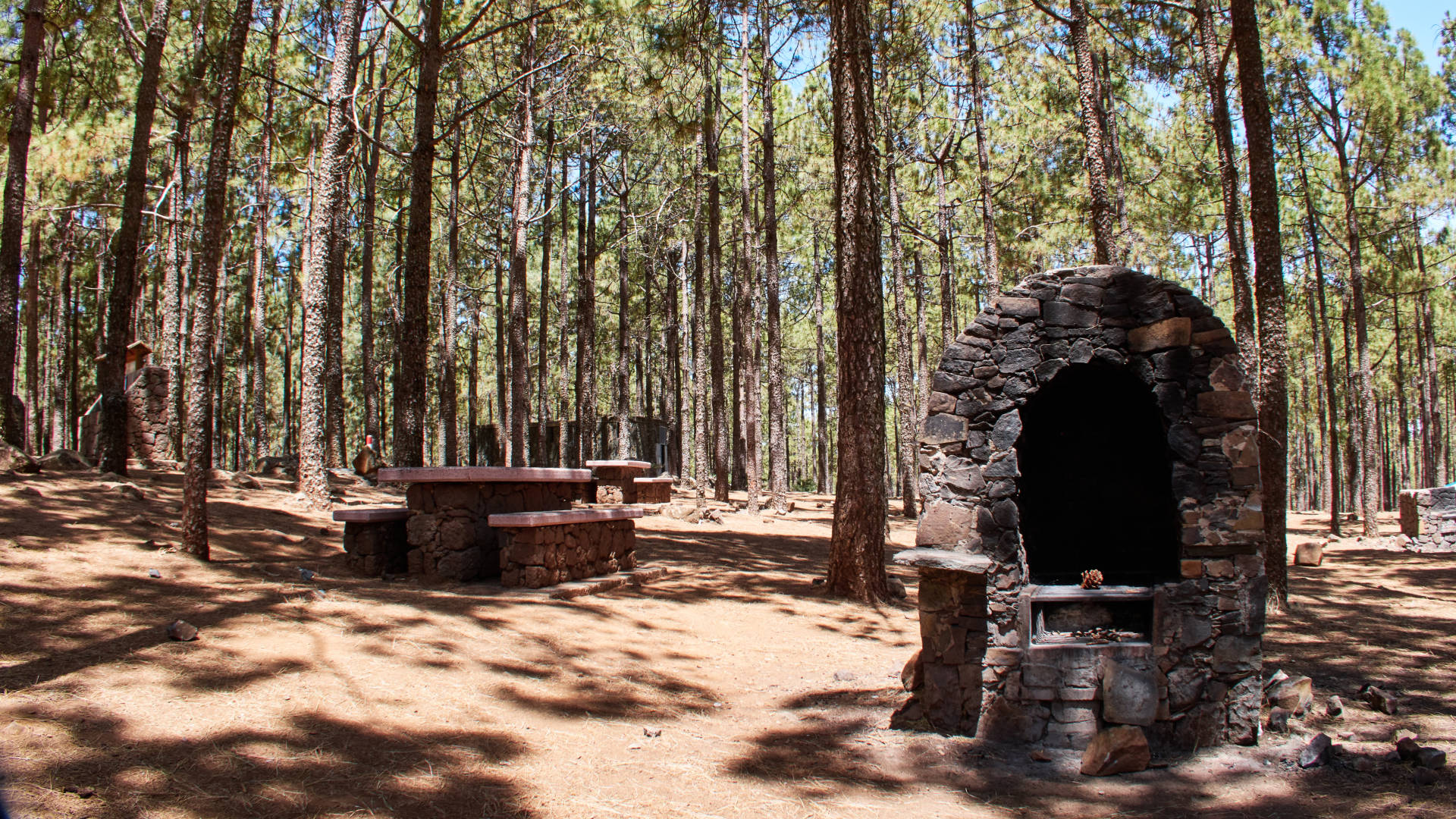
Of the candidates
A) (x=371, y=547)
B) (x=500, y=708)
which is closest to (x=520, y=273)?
(x=371, y=547)

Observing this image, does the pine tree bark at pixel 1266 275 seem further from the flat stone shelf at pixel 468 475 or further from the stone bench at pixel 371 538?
the stone bench at pixel 371 538

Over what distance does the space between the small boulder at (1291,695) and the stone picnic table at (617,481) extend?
13461 mm

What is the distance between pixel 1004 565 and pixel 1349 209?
64.2 ft

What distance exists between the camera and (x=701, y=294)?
22047 mm

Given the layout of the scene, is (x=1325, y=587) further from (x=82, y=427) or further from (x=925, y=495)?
(x=82, y=427)

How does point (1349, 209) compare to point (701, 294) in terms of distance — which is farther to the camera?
point (701, 294)

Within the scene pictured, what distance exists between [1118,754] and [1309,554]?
12.9 metres

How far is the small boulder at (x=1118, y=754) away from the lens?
16.5 feet

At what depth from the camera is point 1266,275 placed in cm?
898

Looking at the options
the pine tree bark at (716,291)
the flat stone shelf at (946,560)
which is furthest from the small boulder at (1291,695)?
the pine tree bark at (716,291)

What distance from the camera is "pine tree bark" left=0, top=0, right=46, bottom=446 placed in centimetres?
1054

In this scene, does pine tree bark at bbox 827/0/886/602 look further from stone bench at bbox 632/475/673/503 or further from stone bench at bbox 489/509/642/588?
stone bench at bbox 632/475/673/503

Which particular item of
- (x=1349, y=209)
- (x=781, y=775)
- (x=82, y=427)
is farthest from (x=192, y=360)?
(x=1349, y=209)

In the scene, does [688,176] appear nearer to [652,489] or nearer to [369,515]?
[652,489]
